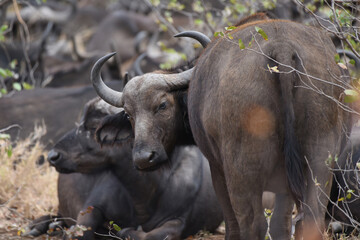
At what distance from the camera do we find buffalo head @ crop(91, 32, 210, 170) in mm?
4934

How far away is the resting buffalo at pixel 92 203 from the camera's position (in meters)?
6.03

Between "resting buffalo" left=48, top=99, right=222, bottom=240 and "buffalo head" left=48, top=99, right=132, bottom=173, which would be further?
"buffalo head" left=48, top=99, right=132, bottom=173

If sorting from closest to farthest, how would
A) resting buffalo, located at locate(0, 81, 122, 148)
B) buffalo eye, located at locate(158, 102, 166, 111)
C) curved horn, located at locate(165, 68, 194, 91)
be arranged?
buffalo eye, located at locate(158, 102, 166, 111) < curved horn, located at locate(165, 68, 194, 91) < resting buffalo, located at locate(0, 81, 122, 148)

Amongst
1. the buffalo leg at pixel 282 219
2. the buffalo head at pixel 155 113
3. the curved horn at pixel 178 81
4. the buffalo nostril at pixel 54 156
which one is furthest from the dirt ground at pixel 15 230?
the buffalo leg at pixel 282 219

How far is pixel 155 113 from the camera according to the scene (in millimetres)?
5109

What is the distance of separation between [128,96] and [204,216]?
1676 mm

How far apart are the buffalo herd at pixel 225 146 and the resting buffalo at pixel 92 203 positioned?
1 cm

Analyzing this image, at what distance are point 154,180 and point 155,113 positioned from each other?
120 cm

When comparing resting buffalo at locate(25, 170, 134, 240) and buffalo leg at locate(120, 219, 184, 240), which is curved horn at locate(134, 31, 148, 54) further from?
buffalo leg at locate(120, 219, 184, 240)

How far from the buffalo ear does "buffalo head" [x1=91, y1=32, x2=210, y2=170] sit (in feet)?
1.03

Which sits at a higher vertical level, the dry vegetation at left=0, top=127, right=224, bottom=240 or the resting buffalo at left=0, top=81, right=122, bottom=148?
the dry vegetation at left=0, top=127, right=224, bottom=240

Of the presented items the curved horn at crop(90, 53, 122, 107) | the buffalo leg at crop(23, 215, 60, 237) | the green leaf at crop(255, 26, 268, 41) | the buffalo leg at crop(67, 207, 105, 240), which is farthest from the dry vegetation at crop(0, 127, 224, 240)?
the green leaf at crop(255, 26, 268, 41)

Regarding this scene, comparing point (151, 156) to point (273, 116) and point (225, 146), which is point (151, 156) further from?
point (273, 116)

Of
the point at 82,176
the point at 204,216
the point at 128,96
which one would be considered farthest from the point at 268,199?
the point at 128,96
